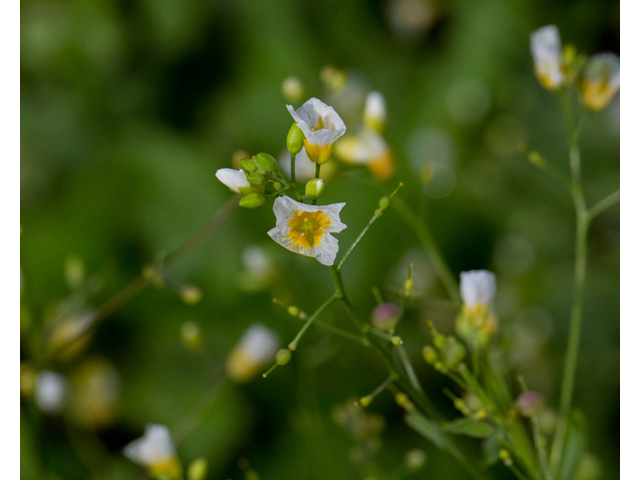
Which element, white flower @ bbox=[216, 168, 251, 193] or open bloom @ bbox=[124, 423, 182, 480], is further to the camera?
open bloom @ bbox=[124, 423, 182, 480]

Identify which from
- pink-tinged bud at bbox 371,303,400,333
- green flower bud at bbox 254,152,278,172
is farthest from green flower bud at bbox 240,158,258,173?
pink-tinged bud at bbox 371,303,400,333

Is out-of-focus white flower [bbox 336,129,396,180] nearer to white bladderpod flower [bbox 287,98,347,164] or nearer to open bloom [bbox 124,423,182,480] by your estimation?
white bladderpod flower [bbox 287,98,347,164]

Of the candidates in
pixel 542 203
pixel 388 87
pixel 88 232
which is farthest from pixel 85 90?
pixel 542 203

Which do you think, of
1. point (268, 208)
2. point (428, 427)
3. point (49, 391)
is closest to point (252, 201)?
point (428, 427)

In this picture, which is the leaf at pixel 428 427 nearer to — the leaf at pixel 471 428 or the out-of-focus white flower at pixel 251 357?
the leaf at pixel 471 428

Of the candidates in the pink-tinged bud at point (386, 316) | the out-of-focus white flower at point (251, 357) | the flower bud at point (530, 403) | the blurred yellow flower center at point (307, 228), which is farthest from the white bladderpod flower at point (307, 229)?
the out-of-focus white flower at point (251, 357)
